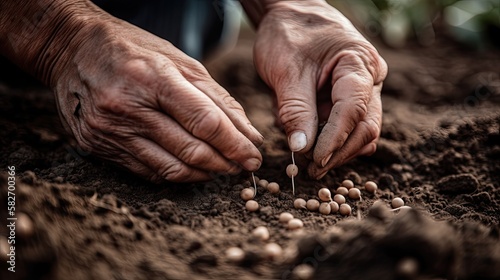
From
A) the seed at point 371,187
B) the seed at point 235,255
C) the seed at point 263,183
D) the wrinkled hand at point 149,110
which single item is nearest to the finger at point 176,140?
the wrinkled hand at point 149,110

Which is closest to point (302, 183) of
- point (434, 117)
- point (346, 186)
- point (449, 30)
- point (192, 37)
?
point (346, 186)

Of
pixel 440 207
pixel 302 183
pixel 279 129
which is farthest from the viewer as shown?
pixel 279 129

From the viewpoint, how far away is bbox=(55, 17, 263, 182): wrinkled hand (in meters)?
1.63

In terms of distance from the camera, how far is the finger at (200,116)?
1612 mm

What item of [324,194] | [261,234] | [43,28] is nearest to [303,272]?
[261,234]

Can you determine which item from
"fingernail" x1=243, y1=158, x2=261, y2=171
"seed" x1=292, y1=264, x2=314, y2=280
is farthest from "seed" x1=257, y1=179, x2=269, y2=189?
"seed" x1=292, y1=264, x2=314, y2=280

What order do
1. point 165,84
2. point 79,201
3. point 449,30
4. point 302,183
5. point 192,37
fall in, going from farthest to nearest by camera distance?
point 449,30
point 192,37
point 302,183
point 165,84
point 79,201

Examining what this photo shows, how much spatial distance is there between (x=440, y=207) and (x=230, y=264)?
898 millimetres

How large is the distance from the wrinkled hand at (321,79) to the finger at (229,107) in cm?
15

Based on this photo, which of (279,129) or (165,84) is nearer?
(165,84)

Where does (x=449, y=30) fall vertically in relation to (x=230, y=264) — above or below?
below

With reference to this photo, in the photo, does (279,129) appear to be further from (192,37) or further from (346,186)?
(192,37)

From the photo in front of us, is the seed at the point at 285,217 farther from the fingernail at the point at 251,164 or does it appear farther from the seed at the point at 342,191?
the seed at the point at 342,191

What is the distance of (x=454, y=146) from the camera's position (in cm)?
229
